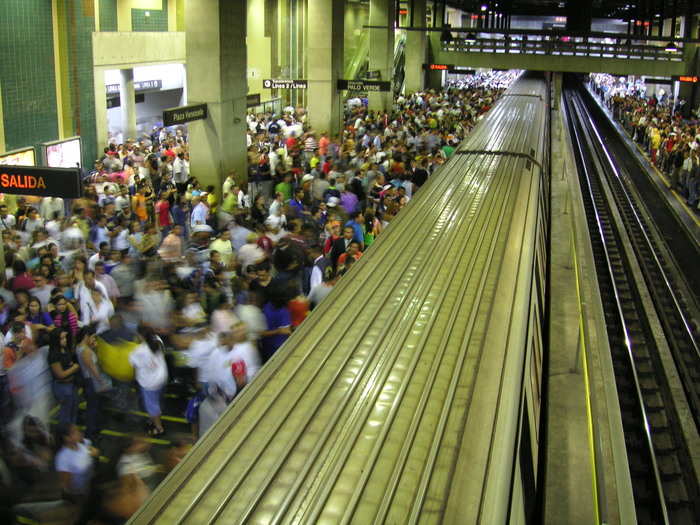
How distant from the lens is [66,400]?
666 centimetres

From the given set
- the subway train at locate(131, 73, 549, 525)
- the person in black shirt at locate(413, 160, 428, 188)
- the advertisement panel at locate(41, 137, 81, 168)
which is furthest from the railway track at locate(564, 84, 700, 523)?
the advertisement panel at locate(41, 137, 81, 168)

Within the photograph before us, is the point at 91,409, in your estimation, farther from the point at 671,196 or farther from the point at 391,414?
the point at 671,196

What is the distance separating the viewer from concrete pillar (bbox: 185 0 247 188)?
16.7 meters

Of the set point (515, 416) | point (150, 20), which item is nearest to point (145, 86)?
point (150, 20)

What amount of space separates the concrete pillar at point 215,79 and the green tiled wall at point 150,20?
7.00 m

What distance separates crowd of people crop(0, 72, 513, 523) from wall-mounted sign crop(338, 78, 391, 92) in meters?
10.4

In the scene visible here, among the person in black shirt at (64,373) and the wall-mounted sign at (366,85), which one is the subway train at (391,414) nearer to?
the person in black shirt at (64,373)

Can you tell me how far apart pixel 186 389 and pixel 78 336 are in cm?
109

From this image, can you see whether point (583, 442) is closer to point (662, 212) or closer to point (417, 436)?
point (417, 436)

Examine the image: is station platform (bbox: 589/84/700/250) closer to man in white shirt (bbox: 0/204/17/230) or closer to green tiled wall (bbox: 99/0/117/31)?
man in white shirt (bbox: 0/204/17/230)

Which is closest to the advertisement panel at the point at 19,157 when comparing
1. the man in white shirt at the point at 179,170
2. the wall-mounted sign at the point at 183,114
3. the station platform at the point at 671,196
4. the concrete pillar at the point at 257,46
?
the man in white shirt at the point at 179,170

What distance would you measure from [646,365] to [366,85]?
15938 millimetres

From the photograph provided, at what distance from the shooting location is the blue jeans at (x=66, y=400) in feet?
21.5

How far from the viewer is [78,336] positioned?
696cm
